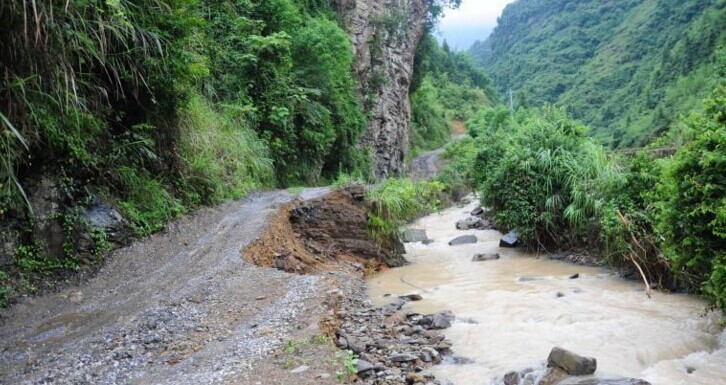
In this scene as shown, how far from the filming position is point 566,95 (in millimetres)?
76750

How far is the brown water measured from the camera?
5641mm

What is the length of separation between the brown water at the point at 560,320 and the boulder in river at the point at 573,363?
0.14 m

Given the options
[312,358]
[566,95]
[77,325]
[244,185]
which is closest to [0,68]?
[77,325]

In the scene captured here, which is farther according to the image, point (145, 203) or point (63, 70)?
point (145, 203)

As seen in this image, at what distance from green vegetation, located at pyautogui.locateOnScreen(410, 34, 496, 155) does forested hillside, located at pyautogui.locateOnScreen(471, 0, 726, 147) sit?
7393mm

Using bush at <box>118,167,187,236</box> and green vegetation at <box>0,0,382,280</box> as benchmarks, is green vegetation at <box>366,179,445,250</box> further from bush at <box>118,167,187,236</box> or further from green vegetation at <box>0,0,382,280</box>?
bush at <box>118,167,187,236</box>

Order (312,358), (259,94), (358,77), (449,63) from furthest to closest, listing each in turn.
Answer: (449,63) → (358,77) → (259,94) → (312,358)

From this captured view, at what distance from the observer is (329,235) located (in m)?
11.2

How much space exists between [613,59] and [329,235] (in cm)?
8016

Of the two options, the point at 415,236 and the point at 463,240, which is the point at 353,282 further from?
the point at 415,236

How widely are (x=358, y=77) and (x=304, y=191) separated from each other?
50.3ft

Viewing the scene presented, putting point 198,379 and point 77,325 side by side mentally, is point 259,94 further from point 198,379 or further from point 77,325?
point 198,379

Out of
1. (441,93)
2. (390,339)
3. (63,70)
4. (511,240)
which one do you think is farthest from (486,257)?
(441,93)

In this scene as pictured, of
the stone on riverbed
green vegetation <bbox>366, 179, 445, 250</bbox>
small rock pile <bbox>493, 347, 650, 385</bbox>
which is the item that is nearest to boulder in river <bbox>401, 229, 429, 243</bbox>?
green vegetation <bbox>366, 179, 445, 250</bbox>
